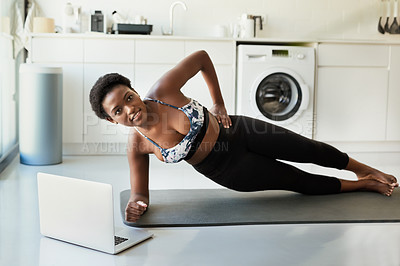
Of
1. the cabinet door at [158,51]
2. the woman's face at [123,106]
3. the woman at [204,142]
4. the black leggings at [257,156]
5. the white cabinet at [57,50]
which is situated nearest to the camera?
the woman's face at [123,106]

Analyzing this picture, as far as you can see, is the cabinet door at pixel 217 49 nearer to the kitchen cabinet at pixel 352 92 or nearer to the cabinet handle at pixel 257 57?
the cabinet handle at pixel 257 57

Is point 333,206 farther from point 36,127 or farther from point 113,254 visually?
point 36,127

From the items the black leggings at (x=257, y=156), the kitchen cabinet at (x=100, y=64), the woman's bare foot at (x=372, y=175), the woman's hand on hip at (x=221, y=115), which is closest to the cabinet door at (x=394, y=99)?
the kitchen cabinet at (x=100, y=64)

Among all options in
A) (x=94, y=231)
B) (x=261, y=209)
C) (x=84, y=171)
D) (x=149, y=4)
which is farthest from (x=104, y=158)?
(x=94, y=231)

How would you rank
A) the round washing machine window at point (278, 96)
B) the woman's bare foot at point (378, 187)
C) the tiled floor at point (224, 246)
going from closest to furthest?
the tiled floor at point (224, 246) < the woman's bare foot at point (378, 187) < the round washing machine window at point (278, 96)

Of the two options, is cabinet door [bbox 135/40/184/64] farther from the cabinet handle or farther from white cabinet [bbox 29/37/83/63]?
the cabinet handle

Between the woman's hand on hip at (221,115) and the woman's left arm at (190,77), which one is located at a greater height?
the woman's left arm at (190,77)

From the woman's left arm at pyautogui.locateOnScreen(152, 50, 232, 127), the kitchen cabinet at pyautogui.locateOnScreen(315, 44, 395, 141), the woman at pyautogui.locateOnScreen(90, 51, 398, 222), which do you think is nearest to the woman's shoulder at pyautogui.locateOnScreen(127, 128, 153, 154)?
the woman at pyautogui.locateOnScreen(90, 51, 398, 222)

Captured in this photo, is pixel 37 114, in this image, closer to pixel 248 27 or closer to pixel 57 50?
pixel 57 50

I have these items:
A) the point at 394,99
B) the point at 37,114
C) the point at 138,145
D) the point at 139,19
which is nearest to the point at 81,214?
the point at 138,145

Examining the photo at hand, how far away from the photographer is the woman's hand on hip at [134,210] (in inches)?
102

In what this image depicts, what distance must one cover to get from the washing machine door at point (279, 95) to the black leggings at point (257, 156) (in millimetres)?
1942

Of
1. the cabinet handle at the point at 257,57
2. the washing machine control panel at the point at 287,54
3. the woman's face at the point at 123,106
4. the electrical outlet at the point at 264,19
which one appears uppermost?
the electrical outlet at the point at 264,19

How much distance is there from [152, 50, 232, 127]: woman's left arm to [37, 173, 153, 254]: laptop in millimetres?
644
